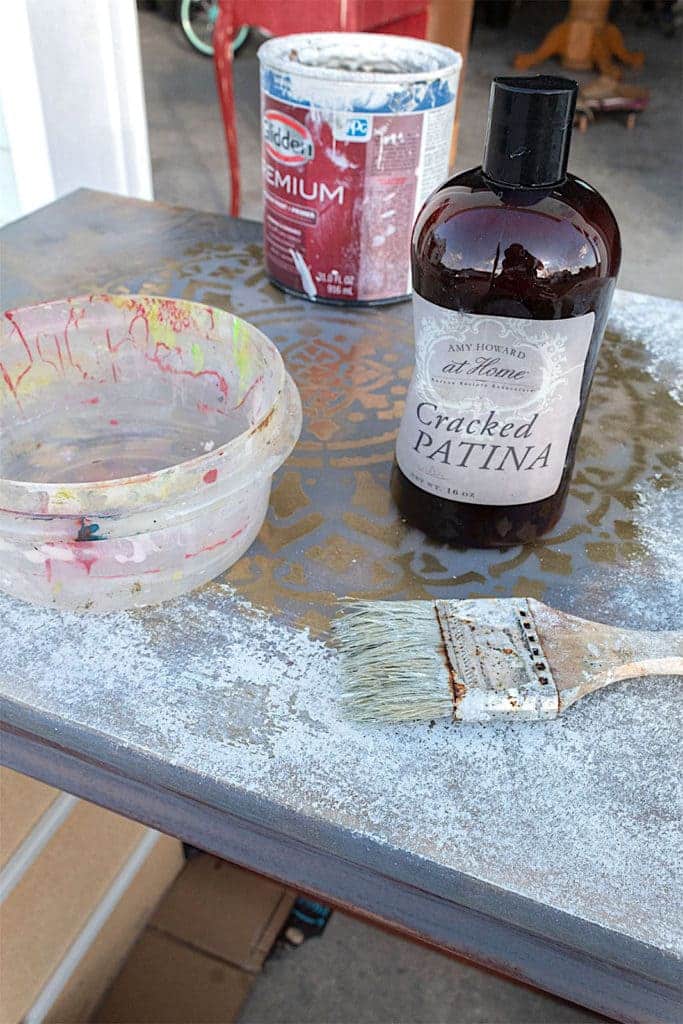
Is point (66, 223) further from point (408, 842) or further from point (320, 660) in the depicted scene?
point (408, 842)

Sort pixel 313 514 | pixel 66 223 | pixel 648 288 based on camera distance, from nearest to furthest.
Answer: pixel 313 514
pixel 66 223
pixel 648 288

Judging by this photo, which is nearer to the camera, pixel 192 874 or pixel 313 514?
pixel 313 514

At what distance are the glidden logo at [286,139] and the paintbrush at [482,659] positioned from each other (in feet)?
1.32

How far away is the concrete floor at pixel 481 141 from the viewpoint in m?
2.42

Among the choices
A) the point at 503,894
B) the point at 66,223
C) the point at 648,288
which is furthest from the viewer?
the point at 648,288

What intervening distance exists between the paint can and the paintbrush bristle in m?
0.38

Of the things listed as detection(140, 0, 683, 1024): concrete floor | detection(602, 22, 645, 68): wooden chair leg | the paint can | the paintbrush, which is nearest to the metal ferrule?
the paintbrush

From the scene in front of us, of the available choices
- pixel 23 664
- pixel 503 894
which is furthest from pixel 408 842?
pixel 23 664

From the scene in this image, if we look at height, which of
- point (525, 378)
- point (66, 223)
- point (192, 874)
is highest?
point (525, 378)

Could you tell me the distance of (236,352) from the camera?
1.68 feet

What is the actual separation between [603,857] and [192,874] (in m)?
0.71

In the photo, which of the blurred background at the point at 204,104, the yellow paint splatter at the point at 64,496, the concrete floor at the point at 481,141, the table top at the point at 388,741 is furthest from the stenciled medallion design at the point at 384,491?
the concrete floor at the point at 481,141

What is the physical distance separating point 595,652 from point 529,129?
24 centimetres

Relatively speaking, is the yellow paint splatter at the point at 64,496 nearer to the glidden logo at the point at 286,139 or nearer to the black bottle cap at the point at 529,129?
the black bottle cap at the point at 529,129
